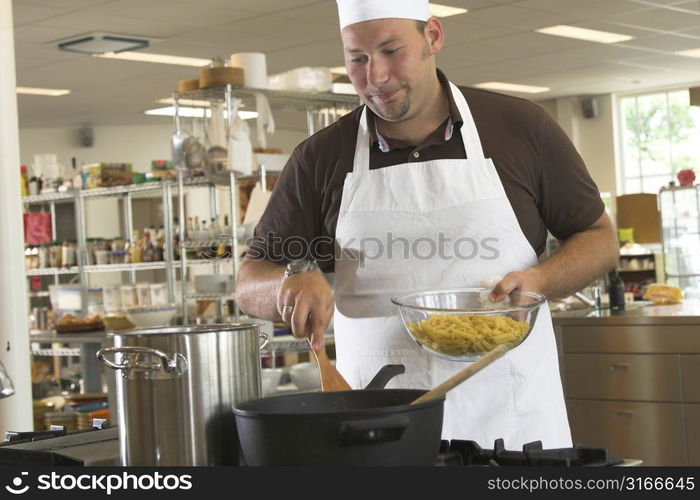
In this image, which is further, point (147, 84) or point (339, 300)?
point (147, 84)

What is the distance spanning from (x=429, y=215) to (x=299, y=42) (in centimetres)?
758

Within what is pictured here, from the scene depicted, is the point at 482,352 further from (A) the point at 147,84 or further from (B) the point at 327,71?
(A) the point at 147,84

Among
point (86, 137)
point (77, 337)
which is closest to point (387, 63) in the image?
point (77, 337)

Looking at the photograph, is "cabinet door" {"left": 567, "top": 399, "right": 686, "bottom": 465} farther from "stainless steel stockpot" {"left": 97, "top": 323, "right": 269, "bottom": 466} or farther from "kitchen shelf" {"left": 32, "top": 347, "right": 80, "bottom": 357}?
"stainless steel stockpot" {"left": 97, "top": 323, "right": 269, "bottom": 466}

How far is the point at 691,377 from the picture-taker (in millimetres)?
4484

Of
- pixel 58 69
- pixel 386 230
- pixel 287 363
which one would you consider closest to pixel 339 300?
pixel 386 230

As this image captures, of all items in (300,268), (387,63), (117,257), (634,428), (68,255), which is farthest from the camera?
(68,255)

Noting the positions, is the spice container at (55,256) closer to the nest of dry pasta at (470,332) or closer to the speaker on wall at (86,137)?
the nest of dry pasta at (470,332)

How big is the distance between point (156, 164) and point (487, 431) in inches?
197

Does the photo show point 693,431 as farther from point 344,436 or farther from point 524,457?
point 344,436

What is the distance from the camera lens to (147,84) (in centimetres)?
1120

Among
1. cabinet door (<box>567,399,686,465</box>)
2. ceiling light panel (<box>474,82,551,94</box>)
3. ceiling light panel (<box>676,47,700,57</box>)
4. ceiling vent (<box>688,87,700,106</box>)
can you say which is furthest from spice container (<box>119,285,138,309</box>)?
ceiling light panel (<box>676,47,700,57</box>)

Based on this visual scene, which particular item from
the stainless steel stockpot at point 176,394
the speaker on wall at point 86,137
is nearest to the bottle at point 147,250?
the stainless steel stockpot at point 176,394

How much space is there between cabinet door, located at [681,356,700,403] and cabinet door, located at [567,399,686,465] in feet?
0.21
